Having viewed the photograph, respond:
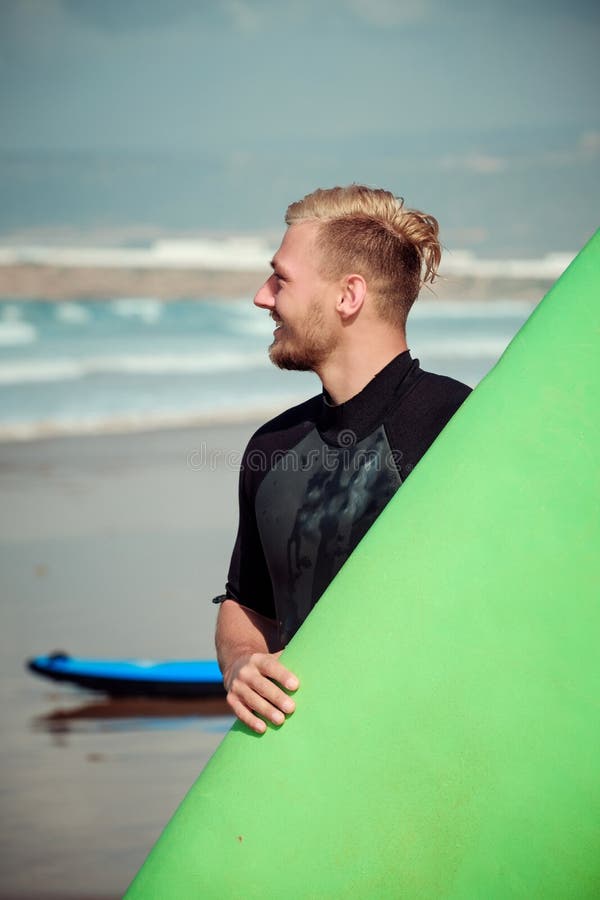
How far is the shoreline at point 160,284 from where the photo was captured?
24672 millimetres

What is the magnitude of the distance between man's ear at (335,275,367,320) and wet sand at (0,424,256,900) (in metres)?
1.77

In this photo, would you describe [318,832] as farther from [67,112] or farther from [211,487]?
[67,112]

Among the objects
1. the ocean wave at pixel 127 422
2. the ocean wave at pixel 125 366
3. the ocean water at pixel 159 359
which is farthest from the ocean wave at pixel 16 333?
the ocean wave at pixel 127 422

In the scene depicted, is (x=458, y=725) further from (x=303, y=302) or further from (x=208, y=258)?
(x=208, y=258)

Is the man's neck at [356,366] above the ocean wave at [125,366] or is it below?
Answer: below

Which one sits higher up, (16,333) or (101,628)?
(16,333)

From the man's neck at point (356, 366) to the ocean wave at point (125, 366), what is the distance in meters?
12.3

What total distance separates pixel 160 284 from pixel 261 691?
26.1m

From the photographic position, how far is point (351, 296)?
2.12 meters

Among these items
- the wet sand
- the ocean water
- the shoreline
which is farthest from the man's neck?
the shoreline

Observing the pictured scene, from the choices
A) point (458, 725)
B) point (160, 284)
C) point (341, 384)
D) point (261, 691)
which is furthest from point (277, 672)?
point (160, 284)

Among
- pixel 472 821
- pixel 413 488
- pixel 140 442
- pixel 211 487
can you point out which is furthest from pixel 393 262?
pixel 140 442

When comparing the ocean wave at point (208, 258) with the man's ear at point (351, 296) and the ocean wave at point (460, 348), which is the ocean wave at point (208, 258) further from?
the man's ear at point (351, 296)

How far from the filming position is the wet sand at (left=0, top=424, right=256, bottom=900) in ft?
11.7
